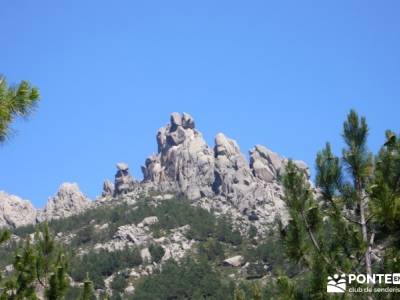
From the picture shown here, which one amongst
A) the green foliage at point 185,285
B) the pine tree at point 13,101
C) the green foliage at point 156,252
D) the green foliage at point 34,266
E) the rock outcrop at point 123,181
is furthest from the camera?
the rock outcrop at point 123,181

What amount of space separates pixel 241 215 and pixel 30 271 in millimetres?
131249

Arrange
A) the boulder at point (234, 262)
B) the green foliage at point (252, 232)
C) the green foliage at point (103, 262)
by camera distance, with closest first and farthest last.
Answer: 1. the green foliage at point (103, 262)
2. the boulder at point (234, 262)
3. the green foliage at point (252, 232)

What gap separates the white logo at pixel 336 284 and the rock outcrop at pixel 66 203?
15469cm

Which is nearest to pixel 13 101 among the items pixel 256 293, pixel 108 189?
pixel 256 293

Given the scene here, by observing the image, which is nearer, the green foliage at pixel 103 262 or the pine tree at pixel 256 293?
the pine tree at pixel 256 293

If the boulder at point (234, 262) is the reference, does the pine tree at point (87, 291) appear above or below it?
below

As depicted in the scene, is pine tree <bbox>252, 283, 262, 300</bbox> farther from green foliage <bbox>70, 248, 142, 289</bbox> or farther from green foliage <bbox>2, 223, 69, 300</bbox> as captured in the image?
green foliage <bbox>70, 248, 142, 289</bbox>

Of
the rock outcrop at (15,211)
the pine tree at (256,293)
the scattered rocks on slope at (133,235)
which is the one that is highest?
the rock outcrop at (15,211)

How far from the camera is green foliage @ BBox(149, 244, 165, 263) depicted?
394ft

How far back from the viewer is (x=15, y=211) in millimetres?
161875

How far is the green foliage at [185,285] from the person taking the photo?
93.7 meters

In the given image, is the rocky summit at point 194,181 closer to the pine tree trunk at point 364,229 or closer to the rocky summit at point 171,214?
the rocky summit at point 171,214

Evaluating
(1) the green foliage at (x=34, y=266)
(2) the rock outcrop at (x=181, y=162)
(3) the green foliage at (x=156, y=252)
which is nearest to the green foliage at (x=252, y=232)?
(3) the green foliage at (x=156, y=252)

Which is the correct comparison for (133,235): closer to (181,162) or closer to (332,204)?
(181,162)
